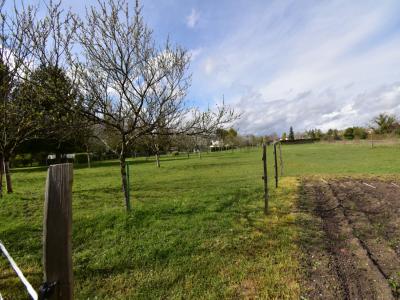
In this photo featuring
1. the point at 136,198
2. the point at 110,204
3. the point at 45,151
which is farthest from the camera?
the point at 45,151

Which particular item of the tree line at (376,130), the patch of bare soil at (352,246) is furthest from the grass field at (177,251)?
the tree line at (376,130)

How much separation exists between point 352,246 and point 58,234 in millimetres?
4438

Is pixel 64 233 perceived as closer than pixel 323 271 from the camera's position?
Yes

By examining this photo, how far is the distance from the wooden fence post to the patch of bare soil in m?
2.69

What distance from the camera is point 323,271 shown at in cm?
361

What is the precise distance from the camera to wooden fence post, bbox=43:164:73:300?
5.03 feet

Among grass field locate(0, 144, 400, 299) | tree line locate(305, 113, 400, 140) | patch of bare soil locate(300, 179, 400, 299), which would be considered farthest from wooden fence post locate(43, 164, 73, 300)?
tree line locate(305, 113, 400, 140)

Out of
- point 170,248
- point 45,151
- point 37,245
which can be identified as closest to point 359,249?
point 170,248

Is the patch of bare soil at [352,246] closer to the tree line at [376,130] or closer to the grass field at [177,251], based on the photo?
the grass field at [177,251]

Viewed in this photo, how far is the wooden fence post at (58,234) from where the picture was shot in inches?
60.4

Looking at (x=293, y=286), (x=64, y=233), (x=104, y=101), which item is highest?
(x=104, y=101)

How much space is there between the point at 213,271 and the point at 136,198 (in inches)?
247

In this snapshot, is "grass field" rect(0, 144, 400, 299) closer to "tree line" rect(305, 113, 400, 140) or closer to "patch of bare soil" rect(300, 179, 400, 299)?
"patch of bare soil" rect(300, 179, 400, 299)

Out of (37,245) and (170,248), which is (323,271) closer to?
(170,248)
